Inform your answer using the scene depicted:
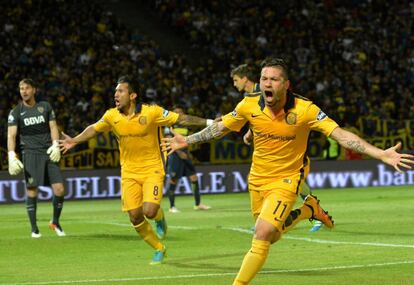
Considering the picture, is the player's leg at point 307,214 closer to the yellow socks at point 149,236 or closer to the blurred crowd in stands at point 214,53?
the yellow socks at point 149,236

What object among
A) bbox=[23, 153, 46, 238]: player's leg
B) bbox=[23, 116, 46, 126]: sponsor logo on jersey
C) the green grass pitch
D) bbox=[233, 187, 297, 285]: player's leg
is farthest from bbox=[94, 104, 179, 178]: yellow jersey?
bbox=[233, 187, 297, 285]: player's leg

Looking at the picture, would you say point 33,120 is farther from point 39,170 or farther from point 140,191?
point 140,191

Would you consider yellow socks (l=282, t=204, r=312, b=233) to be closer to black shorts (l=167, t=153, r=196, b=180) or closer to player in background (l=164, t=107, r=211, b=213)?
player in background (l=164, t=107, r=211, b=213)

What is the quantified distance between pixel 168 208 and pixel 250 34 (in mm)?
16514

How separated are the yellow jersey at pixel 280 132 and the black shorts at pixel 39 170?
7.05 metres

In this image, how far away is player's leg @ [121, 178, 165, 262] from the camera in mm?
13086

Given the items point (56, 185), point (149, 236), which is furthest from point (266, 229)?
point (56, 185)

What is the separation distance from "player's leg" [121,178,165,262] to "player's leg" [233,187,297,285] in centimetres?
304

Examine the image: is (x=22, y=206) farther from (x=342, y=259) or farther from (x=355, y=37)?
(x=355, y=37)

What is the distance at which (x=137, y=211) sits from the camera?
13367 mm

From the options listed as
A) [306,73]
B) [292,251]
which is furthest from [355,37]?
[292,251]

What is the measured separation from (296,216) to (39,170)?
688 cm

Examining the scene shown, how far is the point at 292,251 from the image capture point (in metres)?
13.9

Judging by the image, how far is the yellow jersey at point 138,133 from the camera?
1378cm
